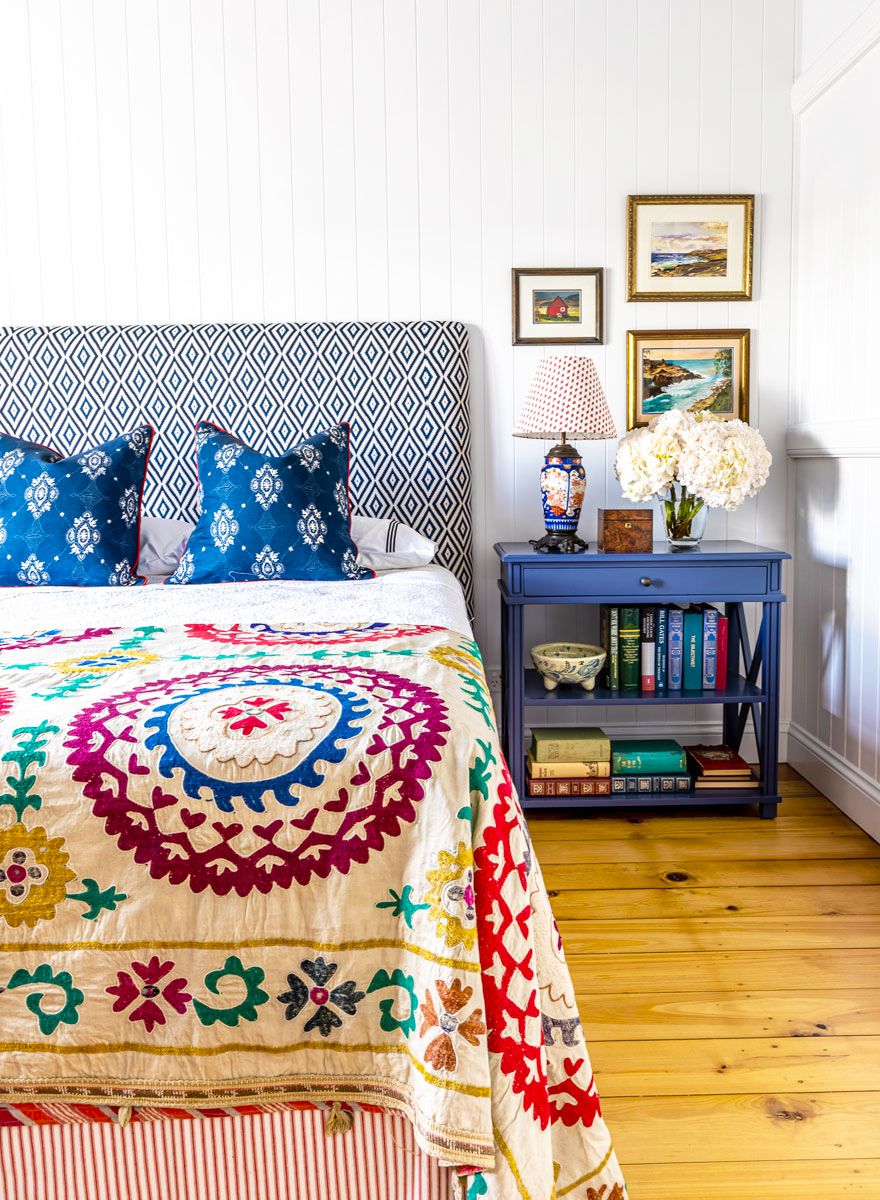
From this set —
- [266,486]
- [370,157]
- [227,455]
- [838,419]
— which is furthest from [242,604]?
[838,419]

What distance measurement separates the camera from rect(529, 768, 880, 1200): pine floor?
4.95 feet

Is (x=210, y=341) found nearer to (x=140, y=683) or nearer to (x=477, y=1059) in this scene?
(x=140, y=683)

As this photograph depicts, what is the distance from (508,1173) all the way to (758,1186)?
552 mm

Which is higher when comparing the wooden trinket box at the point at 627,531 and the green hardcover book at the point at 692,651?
the wooden trinket box at the point at 627,531

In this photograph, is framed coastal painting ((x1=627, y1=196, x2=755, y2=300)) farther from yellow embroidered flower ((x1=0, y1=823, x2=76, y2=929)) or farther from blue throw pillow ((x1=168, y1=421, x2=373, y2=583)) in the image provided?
yellow embroidered flower ((x1=0, y1=823, x2=76, y2=929))

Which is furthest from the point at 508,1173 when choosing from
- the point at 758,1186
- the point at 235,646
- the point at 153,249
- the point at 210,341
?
the point at 153,249

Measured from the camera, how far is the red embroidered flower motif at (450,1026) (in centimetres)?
111

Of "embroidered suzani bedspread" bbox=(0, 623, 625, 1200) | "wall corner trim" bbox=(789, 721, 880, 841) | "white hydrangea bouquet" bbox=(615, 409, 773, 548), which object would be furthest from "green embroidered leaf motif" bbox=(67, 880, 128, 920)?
"wall corner trim" bbox=(789, 721, 880, 841)

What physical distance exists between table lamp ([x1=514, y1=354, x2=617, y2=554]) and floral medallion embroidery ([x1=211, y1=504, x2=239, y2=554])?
92cm

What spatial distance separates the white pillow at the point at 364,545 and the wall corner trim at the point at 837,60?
5.90 ft

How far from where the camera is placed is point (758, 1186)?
144 cm

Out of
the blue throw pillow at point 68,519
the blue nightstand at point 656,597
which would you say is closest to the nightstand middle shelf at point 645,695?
the blue nightstand at point 656,597

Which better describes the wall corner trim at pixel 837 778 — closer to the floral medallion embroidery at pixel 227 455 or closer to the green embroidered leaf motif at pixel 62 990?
the floral medallion embroidery at pixel 227 455

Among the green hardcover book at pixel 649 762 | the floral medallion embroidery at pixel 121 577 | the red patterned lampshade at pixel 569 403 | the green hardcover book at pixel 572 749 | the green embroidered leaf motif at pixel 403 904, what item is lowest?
the green hardcover book at pixel 649 762
